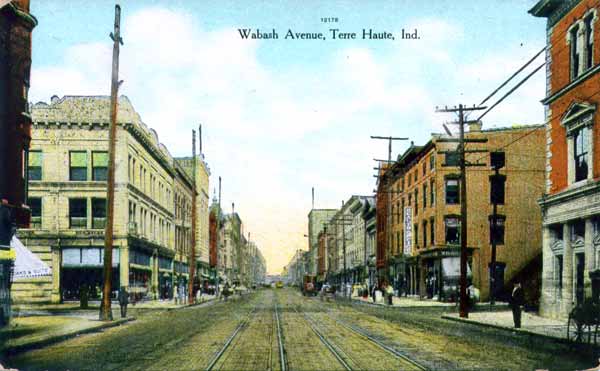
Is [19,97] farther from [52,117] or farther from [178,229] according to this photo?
[178,229]

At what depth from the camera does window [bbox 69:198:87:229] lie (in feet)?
159

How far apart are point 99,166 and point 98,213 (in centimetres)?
314

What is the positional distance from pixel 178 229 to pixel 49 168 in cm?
3296

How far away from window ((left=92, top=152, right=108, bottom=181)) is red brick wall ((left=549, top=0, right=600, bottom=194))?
29.4 m

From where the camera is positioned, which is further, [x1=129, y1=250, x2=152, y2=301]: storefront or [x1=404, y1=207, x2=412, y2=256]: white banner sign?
[x1=404, y1=207, x2=412, y2=256]: white banner sign

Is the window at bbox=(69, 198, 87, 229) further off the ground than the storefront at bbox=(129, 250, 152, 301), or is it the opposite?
the window at bbox=(69, 198, 87, 229)

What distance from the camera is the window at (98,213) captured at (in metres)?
48.8

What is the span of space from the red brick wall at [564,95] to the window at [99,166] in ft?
96.4

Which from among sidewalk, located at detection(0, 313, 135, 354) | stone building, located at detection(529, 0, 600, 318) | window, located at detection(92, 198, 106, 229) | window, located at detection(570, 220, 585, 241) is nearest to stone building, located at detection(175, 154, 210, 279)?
window, located at detection(92, 198, 106, 229)

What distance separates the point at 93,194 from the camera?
48406mm

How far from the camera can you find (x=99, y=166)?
4875 cm

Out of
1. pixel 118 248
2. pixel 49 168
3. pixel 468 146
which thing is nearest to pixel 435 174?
pixel 468 146

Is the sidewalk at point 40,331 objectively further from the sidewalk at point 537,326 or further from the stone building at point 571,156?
the stone building at point 571,156

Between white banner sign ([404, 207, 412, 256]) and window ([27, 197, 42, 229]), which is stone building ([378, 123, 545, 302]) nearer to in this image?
white banner sign ([404, 207, 412, 256])
